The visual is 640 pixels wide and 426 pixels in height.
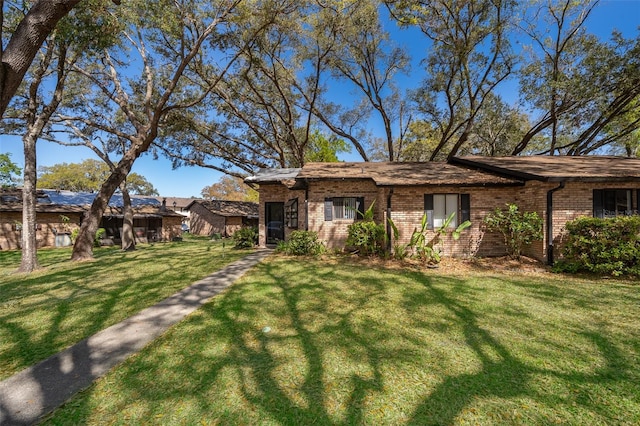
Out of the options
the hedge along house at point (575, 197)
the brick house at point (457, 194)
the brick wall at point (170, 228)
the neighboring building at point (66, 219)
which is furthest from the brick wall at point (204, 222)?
the hedge along house at point (575, 197)

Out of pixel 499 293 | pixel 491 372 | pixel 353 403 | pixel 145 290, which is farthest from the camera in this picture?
pixel 145 290

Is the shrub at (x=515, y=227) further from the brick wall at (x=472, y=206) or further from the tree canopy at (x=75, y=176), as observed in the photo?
the tree canopy at (x=75, y=176)

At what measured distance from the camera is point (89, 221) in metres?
12.0

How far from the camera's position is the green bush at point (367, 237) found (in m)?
10.2

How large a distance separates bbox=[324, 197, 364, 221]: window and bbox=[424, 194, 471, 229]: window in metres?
2.81

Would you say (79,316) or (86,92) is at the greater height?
(86,92)

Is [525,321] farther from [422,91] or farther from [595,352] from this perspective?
[422,91]

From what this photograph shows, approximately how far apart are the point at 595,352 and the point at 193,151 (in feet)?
78.2

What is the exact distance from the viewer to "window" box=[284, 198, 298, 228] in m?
12.6

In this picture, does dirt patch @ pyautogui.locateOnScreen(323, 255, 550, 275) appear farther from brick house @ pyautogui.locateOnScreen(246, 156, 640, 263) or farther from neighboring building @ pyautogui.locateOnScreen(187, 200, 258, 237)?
neighboring building @ pyautogui.locateOnScreen(187, 200, 258, 237)

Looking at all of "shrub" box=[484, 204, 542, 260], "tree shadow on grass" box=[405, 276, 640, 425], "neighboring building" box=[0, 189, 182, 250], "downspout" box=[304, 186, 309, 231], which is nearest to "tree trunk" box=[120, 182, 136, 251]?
"neighboring building" box=[0, 189, 182, 250]

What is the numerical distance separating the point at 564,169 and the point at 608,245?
130 inches

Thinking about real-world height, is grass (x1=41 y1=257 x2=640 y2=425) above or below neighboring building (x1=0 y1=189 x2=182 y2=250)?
below

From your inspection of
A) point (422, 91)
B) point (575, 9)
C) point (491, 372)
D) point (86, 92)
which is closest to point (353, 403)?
point (491, 372)
